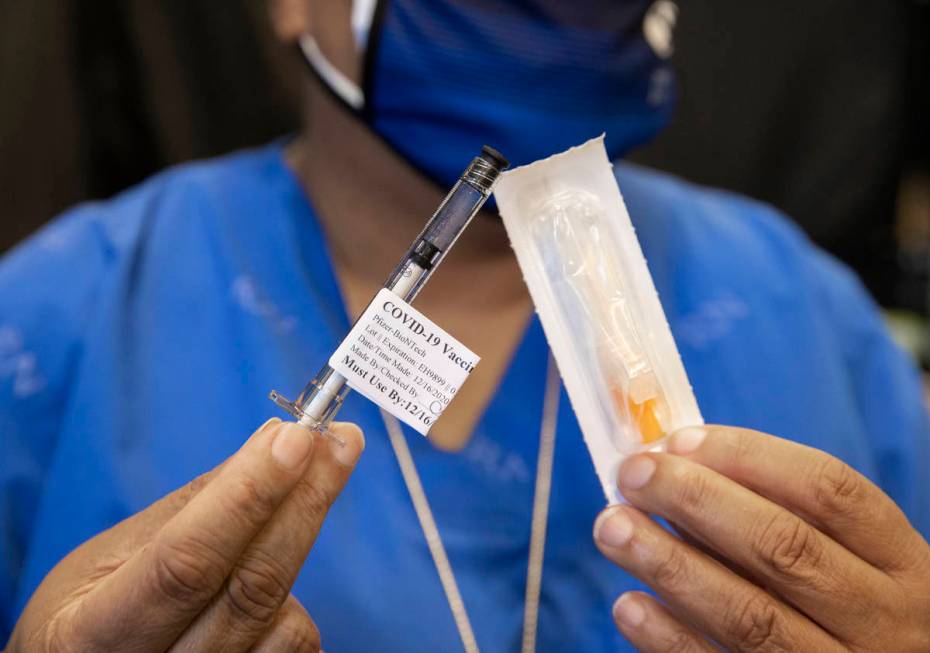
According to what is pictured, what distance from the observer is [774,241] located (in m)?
0.97

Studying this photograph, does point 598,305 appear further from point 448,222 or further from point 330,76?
point 330,76

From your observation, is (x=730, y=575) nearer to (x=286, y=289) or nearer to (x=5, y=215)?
(x=286, y=289)

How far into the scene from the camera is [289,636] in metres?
0.47

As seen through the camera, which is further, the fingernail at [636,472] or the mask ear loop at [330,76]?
the mask ear loop at [330,76]

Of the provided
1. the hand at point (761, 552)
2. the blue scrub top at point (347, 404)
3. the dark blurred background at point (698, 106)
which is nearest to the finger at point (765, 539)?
the hand at point (761, 552)

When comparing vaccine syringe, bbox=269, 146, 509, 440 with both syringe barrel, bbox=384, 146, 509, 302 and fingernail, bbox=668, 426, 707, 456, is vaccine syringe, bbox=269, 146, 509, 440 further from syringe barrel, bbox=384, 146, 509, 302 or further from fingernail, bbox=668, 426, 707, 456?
fingernail, bbox=668, 426, 707, 456

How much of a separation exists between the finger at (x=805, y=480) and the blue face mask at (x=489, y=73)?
12.2 inches

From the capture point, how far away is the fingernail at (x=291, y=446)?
446 millimetres

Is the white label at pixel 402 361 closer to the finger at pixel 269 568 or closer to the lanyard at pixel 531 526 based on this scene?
the finger at pixel 269 568

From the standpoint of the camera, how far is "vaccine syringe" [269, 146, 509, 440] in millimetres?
469

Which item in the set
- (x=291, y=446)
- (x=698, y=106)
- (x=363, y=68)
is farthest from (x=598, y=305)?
(x=698, y=106)

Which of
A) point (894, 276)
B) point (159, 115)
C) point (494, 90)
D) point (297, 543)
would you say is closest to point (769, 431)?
point (494, 90)

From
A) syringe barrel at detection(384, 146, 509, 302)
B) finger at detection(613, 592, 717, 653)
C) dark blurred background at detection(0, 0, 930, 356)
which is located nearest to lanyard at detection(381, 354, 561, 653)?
finger at detection(613, 592, 717, 653)

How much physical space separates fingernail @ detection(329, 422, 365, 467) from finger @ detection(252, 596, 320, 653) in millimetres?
87
